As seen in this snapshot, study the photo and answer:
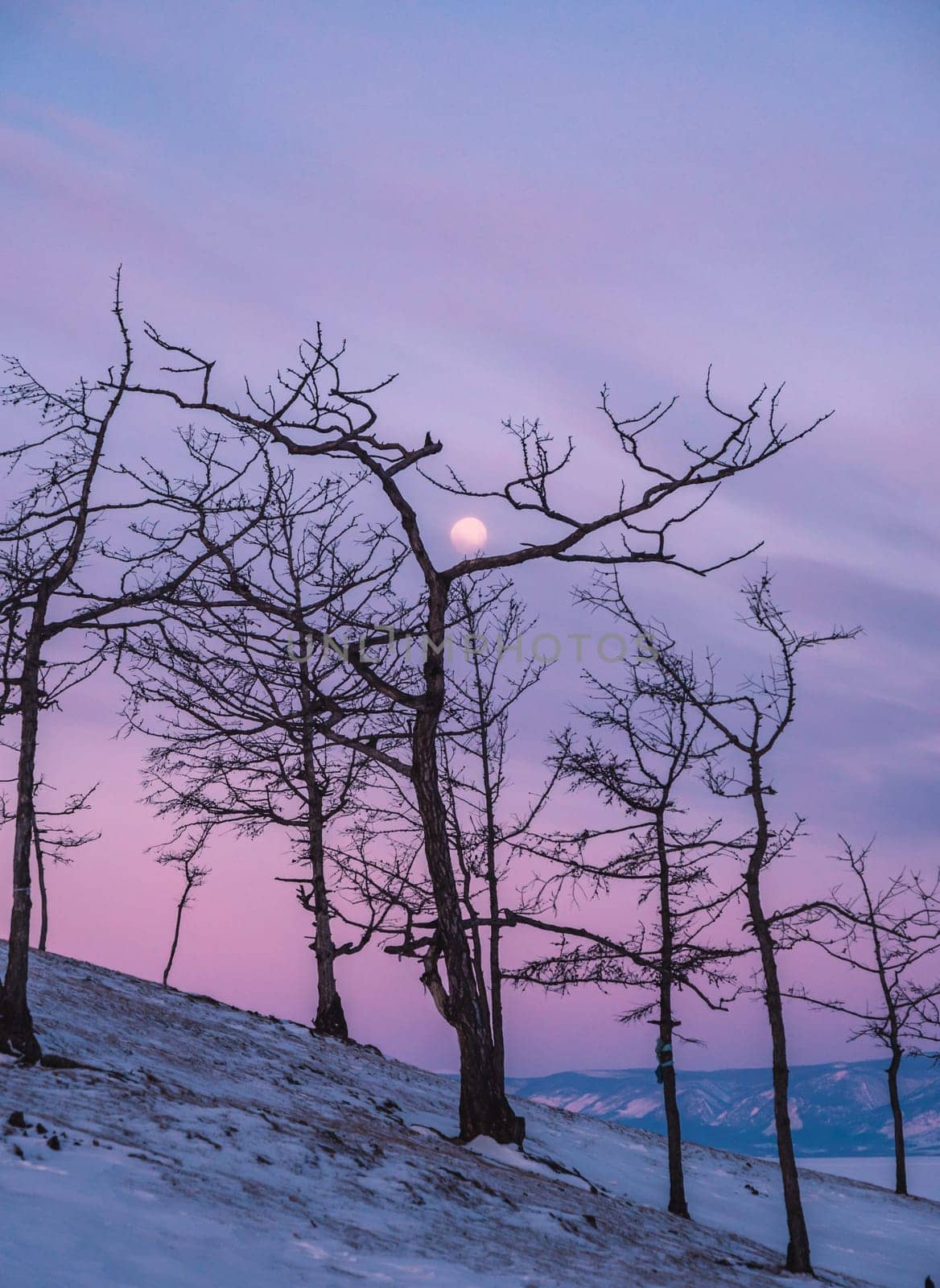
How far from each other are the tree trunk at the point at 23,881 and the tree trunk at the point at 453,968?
15.8 ft

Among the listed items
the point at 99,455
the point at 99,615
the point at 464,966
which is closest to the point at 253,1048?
the point at 464,966

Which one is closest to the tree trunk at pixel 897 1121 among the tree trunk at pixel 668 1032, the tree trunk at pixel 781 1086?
A: the tree trunk at pixel 668 1032

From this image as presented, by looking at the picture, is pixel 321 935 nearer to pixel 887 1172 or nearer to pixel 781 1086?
pixel 781 1086

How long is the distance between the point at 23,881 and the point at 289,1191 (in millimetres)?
5621

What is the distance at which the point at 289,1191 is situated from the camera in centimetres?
873

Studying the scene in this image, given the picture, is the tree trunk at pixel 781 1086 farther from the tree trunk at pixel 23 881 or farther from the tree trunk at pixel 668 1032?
the tree trunk at pixel 23 881

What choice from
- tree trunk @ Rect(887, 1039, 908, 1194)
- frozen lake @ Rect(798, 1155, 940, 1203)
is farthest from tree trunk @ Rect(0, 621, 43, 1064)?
frozen lake @ Rect(798, 1155, 940, 1203)

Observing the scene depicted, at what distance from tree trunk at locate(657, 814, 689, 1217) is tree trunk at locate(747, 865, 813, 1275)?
230cm

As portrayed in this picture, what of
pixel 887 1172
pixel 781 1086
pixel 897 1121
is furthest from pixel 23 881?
pixel 887 1172

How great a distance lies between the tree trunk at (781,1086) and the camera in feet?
45.0

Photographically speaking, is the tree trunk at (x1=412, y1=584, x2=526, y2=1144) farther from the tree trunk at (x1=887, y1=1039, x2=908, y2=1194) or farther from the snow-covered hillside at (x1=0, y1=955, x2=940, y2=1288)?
the tree trunk at (x1=887, y1=1039, x2=908, y2=1194)

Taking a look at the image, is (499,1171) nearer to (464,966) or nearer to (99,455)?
(464,966)

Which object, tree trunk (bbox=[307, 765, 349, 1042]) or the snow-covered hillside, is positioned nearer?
the snow-covered hillside

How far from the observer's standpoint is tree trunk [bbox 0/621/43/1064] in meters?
11.8
